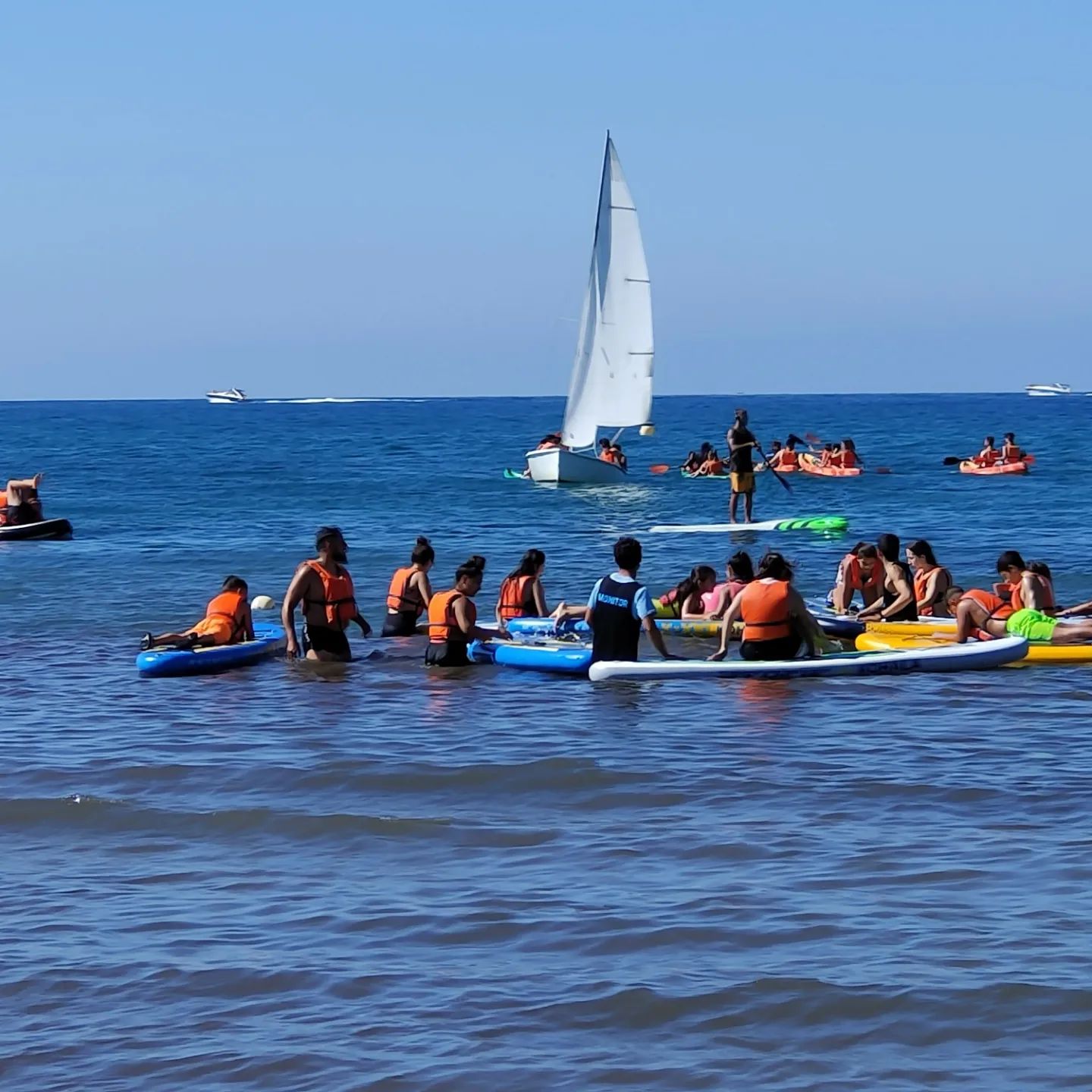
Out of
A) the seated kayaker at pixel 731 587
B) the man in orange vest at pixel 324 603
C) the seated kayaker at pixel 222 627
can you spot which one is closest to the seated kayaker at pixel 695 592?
the seated kayaker at pixel 731 587

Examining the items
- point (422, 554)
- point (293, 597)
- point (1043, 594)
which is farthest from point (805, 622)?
point (293, 597)

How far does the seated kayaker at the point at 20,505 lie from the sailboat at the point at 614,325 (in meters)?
14.7

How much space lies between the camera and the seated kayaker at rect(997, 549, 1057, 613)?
61.1ft

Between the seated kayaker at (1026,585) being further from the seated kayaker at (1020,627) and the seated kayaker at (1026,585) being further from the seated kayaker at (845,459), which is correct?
the seated kayaker at (845,459)

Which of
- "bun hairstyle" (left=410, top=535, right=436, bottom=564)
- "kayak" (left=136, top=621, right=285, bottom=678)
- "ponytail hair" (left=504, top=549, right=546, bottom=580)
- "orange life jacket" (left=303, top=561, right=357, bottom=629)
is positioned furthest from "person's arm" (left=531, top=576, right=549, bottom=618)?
"kayak" (left=136, top=621, right=285, bottom=678)

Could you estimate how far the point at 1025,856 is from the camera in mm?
10500

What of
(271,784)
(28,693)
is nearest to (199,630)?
(28,693)

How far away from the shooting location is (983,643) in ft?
57.8

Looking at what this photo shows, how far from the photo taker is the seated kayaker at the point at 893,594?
19.7 metres

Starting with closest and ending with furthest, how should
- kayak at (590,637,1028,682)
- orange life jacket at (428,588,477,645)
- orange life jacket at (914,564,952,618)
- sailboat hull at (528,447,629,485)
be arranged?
kayak at (590,637,1028,682)
orange life jacket at (428,588,477,645)
orange life jacket at (914,564,952,618)
sailboat hull at (528,447,629,485)

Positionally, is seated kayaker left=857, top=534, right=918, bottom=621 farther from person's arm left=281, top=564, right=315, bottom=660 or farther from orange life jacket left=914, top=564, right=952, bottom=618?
person's arm left=281, top=564, right=315, bottom=660

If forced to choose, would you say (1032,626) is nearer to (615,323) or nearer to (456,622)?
(456,622)

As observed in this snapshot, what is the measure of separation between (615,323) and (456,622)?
2696 cm

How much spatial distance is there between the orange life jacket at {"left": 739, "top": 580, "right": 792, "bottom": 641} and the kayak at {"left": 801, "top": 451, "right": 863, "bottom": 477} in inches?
1425
